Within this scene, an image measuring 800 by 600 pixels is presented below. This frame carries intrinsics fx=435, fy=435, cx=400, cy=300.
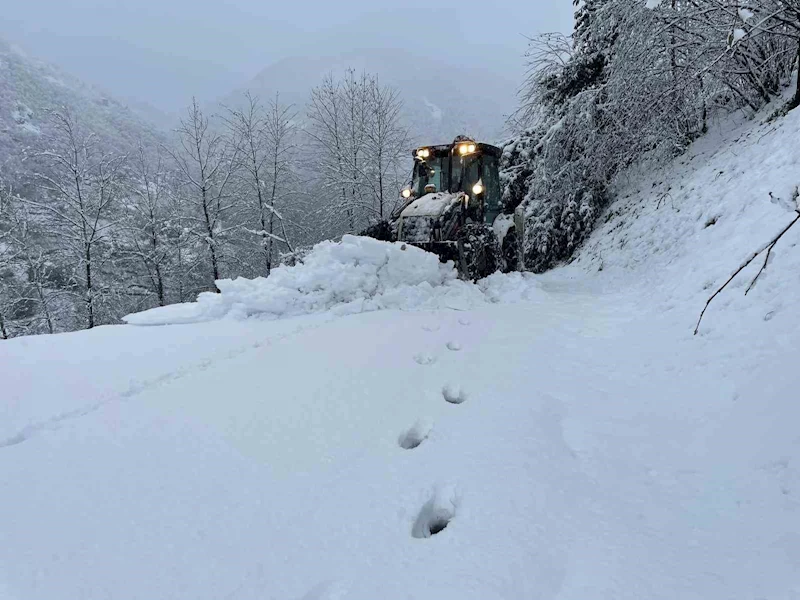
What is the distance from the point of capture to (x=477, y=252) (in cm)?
756

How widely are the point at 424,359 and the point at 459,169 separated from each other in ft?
21.0

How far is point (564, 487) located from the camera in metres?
2.42

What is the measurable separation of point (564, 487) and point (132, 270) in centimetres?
2236

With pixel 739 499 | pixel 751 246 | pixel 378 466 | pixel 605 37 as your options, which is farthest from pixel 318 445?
pixel 605 37

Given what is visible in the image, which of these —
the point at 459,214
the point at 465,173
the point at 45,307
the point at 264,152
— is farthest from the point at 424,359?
the point at 264,152

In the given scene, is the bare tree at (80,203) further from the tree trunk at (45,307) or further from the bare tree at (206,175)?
the bare tree at (206,175)

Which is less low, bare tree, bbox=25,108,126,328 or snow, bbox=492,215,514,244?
bare tree, bbox=25,108,126,328

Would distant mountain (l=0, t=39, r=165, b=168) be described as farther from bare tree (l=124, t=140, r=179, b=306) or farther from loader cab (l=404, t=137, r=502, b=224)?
loader cab (l=404, t=137, r=502, b=224)

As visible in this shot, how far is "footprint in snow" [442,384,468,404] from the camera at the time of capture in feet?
11.5

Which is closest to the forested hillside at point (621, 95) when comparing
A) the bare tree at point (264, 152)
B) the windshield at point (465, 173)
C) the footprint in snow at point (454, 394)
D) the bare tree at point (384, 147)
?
the windshield at point (465, 173)

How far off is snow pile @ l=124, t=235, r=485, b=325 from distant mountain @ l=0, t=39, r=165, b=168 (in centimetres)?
2689

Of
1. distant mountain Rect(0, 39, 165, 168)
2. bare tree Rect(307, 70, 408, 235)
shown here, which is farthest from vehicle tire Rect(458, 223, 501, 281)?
distant mountain Rect(0, 39, 165, 168)

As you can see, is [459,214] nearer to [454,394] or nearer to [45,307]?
[454,394]

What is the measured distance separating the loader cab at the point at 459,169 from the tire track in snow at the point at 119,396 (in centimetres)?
603
